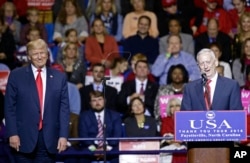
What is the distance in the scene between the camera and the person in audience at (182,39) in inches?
565

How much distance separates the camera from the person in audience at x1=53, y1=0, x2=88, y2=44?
48.8ft

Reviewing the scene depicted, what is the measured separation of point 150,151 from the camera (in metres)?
11.6

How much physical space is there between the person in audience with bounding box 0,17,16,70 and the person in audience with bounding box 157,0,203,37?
2.33 m

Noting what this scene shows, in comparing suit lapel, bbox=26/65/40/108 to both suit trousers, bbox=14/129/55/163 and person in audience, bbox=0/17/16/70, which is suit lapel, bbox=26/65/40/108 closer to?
suit trousers, bbox=14/129/55/163

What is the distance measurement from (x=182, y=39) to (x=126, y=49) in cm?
87

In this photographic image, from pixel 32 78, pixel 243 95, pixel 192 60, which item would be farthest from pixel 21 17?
pixel 32 78

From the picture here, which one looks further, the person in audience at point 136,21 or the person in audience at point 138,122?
the person in audience at point 136,21

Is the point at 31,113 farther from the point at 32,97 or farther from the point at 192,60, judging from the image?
the point at 192,60

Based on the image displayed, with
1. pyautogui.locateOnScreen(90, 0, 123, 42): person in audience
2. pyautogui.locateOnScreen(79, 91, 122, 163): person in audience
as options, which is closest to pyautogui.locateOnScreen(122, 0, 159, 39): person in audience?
pyautogui.locateOnScreen(90, 0, 123, 42): person in audience

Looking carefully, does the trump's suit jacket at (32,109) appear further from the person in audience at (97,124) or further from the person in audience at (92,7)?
the person in audience at (92,7)

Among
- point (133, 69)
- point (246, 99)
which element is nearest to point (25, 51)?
point (133, 69)

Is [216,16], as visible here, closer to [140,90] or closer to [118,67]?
[118,67]

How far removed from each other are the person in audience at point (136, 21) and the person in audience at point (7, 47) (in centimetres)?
177

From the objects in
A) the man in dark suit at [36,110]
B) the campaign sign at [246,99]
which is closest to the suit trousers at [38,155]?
the man in dark suit at [36,110]
